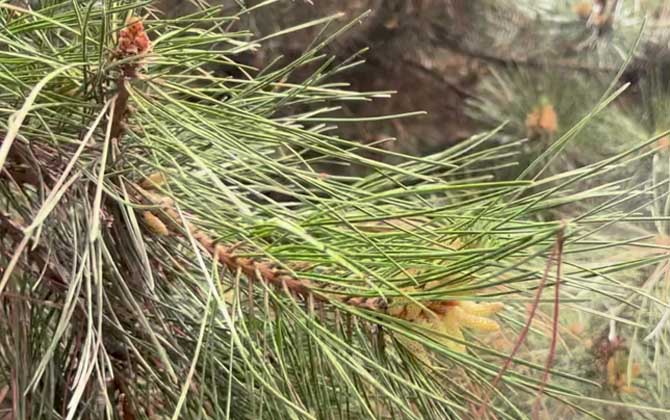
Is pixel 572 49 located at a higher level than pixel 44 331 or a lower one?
higher

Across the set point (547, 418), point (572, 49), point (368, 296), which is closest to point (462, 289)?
point (368, 296)

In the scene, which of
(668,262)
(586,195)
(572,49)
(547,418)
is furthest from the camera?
(572,49)

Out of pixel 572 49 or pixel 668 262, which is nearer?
pixel 668 262

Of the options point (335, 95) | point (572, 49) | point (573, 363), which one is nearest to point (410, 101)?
point (572, 49)

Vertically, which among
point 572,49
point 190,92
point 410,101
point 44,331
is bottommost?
point 44,331

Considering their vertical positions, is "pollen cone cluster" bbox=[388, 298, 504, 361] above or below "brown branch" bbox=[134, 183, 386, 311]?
above

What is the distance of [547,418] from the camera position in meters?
0.68

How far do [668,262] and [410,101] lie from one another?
719 mm

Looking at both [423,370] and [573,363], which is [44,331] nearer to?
[423,370]

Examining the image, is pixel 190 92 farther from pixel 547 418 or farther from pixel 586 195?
pixel 547 418

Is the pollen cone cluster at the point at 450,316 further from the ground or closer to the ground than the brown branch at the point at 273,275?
further from the ground

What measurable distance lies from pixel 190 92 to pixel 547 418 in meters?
0.52

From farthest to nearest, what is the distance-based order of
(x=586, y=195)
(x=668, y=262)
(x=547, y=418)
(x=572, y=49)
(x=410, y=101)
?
(x=410, y=101) < (x=572, y=49) < (x=547, y=418) < (x=668, y=262) < (x=586, y=195)

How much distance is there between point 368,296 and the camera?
0.26 meters
